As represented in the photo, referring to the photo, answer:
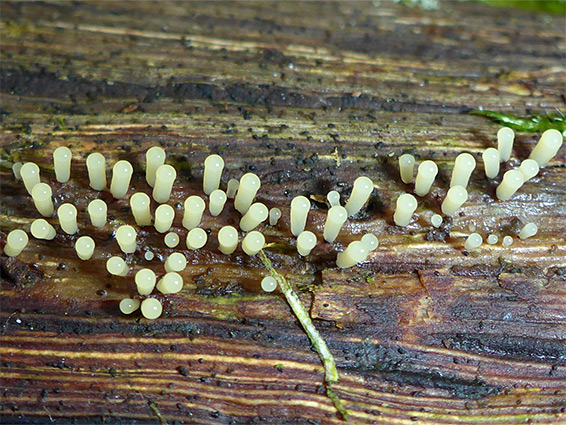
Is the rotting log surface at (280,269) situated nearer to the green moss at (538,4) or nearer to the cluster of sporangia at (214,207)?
the cluster of sporangia at (214,207)

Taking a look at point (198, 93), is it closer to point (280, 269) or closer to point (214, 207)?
point (214, 207)

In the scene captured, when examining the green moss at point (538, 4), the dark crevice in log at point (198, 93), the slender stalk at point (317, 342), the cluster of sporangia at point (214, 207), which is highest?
the green moss at point (538, 4)

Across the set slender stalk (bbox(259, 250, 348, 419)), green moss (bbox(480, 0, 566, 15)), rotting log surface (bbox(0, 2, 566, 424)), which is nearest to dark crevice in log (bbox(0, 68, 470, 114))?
rotting log surface (bbox(0, 2, 566, 424))

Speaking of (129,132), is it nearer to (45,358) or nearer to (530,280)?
(45,358)

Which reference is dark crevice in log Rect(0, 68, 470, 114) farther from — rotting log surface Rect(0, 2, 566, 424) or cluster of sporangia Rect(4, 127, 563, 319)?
cluster of sporangia Rect(4, 127, 563, 319)

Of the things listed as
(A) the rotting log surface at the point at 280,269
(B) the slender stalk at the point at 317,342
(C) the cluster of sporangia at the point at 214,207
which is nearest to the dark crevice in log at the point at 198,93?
(A) the rotting log surface at the point at 280,269
